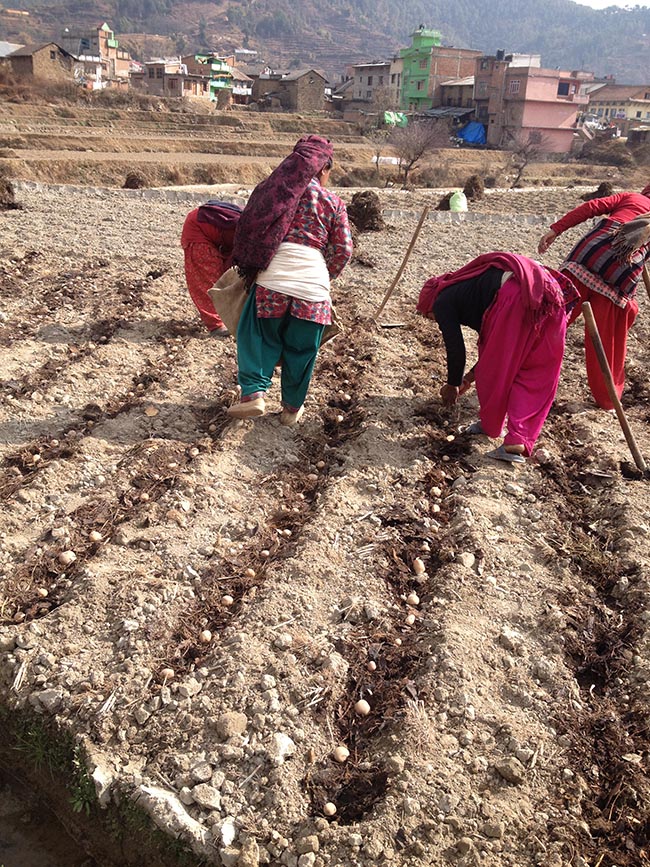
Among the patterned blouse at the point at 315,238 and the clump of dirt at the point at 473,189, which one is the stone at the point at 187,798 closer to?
the patterned blouse at the point at 315,238

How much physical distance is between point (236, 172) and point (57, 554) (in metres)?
24.3

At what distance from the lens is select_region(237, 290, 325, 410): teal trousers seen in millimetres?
3938

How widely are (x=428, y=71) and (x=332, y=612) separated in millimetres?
63318

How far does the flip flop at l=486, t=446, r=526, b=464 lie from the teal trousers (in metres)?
1.12

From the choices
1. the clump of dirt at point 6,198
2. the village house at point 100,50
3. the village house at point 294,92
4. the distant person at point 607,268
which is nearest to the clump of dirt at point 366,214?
the clump of dirt at point 6,198

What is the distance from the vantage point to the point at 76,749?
2.44m

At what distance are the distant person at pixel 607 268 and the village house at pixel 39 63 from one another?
44.6 metres

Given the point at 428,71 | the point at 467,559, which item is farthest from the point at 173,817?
the point at 428,71

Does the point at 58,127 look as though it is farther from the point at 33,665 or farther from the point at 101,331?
the point at 33,665

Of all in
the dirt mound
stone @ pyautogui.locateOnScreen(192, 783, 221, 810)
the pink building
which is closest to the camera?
stone @ pyautogui.locateOnScreen(192, 783, 221, 810)

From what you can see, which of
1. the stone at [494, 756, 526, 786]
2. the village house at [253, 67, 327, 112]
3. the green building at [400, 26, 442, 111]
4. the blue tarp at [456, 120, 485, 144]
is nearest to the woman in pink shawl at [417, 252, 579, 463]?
the stone at [494, 756, 526, 786]

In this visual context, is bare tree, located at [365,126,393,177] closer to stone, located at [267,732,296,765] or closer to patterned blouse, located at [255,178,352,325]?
patterned blouse, located at [255,178,352,325]

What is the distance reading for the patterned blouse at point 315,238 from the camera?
3770mm

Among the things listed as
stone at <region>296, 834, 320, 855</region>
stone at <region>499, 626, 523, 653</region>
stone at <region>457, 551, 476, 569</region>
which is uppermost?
stone at <region>457, 551, 476, 569</region>
